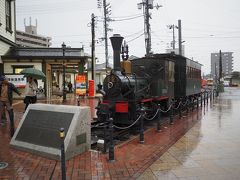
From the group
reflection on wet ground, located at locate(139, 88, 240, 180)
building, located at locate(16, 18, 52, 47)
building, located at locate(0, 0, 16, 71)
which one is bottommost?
reflection on wet ground, located at locate(139, 88, 240, 180)

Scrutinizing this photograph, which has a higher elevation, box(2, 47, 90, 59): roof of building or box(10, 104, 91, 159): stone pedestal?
box(2, 47, 90, 59): roof of building

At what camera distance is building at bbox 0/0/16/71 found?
21.6m

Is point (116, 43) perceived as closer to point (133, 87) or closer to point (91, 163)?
point (133, 87)

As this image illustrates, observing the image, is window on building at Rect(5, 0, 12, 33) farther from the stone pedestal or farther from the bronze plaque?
the stone pedestal

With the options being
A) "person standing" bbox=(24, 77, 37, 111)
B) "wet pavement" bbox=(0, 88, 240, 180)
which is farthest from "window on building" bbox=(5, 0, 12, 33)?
"wet pavement" bbox=(0, 88, 240, 180)

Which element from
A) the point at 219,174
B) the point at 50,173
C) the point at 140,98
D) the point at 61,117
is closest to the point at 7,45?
the point at 140,98

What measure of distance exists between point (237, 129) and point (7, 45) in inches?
808

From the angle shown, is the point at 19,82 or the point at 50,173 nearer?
the point at 50,173

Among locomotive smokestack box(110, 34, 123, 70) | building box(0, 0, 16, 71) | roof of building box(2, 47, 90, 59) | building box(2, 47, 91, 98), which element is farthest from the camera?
roof of building box(2, 47, 90, 59)

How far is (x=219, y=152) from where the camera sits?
7504mm

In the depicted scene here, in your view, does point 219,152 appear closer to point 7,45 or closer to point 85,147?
point 85,147

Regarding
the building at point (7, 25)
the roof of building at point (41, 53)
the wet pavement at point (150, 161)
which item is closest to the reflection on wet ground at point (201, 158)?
the wet pavement at point (150, 161)

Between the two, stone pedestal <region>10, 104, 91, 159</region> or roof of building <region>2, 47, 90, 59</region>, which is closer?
stone pedestal <region>10, 104, 91, 159</region>

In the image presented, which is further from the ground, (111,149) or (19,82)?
(19,82)
